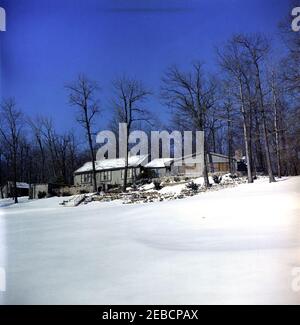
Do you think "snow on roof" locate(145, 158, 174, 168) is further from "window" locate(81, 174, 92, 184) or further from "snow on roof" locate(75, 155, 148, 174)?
"window" locate(81, 174, 92, 184)

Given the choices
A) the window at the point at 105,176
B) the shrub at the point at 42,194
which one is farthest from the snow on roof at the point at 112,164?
the shrub at the point at 42,194

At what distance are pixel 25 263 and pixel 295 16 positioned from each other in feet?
9.24

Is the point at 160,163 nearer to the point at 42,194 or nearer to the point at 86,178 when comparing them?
the point at 86,178

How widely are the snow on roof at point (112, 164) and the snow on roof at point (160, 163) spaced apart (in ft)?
0.36

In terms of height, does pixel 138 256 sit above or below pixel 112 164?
below

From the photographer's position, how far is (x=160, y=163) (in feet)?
11.5

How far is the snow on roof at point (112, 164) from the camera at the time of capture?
11.0 feet

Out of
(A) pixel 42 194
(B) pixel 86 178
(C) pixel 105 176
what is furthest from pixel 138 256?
(A) pixel 42 194

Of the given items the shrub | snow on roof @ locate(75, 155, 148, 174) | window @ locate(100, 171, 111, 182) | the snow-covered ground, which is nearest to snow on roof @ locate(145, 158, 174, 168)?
snow on roof @ locate(75, 155, 148, 174)

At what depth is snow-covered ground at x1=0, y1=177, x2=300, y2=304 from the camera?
2.62 m

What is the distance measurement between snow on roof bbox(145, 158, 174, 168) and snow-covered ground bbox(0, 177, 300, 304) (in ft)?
2.04

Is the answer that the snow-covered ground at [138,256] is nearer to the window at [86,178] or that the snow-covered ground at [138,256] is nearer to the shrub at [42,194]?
the shrub at [42,194]

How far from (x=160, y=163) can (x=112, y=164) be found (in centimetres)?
45
